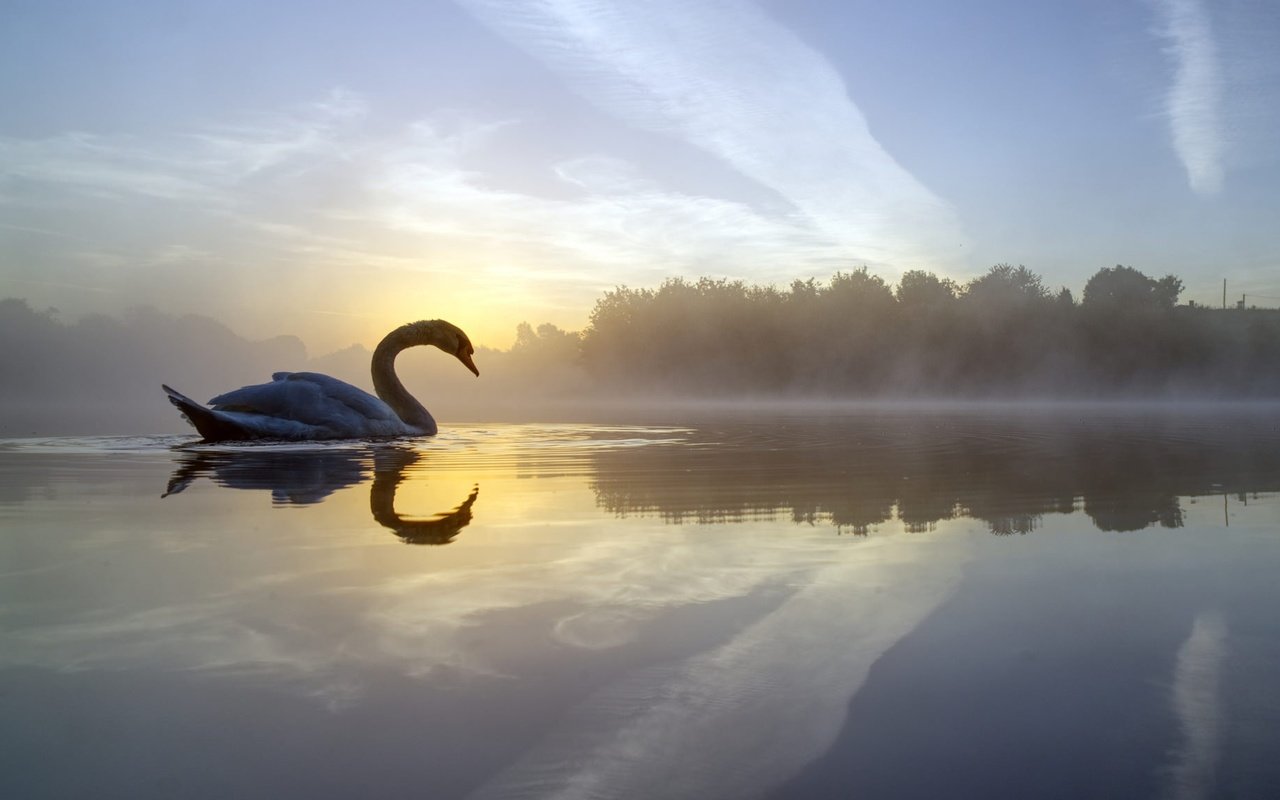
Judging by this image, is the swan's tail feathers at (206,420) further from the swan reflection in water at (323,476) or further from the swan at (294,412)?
the swan reflection in water at (323,476)

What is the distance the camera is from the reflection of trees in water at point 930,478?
5.46 metres

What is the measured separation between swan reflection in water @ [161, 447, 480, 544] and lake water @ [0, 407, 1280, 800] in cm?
9

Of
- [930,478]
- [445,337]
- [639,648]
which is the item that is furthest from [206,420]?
[639,648]

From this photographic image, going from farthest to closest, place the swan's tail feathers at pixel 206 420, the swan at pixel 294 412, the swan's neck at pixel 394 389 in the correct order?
1. the swan's neck at pixel 394 389
2. the swan at pixel 294 412
3. the swan's tail feathers at pixel 206 420

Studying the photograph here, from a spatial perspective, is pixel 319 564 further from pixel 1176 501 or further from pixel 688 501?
pixel 1176 501

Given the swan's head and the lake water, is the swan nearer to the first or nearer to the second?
the swan's head

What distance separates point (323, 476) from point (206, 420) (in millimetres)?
3700

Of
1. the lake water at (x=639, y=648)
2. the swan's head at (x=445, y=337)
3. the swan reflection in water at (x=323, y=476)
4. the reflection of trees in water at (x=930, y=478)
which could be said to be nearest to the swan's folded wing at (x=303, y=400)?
the swan reflection in water at (x=323, y=476)

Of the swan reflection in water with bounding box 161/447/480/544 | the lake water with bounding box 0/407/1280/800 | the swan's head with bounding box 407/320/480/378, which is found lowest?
the lake water with bounding box 0/407/1280/800

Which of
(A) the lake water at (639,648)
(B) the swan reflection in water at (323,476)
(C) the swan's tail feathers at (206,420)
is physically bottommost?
(A) the lake water at (639,648)

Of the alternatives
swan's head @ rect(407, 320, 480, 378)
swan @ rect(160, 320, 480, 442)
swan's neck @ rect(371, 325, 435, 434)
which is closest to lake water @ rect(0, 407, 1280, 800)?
swan @ rect(160, 320, 480, 442)

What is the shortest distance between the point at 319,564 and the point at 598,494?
2.69 metres

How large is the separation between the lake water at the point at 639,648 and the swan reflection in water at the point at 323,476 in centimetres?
9

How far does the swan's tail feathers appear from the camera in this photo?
33.1 feet
